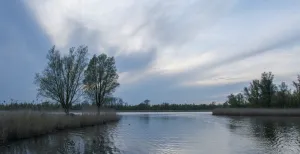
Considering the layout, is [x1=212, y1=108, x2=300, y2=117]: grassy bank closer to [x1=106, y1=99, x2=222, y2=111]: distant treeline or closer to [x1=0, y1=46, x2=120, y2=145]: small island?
[x1=0, y1=46, x2=120, y2=145]: small island

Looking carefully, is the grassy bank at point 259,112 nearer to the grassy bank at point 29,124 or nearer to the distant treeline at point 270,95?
the distant treeline at point 270,95

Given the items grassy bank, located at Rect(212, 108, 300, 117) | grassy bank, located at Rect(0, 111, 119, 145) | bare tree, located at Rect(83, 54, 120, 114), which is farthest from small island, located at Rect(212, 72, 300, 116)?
grassy bank, located at Rect(0, 111, 119, 145)

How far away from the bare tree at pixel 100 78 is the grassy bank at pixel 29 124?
26135mm

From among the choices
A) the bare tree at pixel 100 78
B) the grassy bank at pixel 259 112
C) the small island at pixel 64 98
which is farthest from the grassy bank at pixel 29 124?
the grassy bank at pixel 259 112

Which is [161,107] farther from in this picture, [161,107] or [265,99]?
[265,99]

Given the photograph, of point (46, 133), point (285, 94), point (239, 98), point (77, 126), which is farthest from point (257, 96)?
point (46, 133)

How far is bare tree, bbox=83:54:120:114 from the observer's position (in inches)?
2442

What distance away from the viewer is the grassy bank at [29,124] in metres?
22.1

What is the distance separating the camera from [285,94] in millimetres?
88938

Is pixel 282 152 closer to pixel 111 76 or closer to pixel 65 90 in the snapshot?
pixel 65 90

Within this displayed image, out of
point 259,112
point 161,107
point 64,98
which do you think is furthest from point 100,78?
point 161,107

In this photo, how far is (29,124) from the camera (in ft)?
81.8

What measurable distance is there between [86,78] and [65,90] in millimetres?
14851

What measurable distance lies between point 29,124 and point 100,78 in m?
37.9
